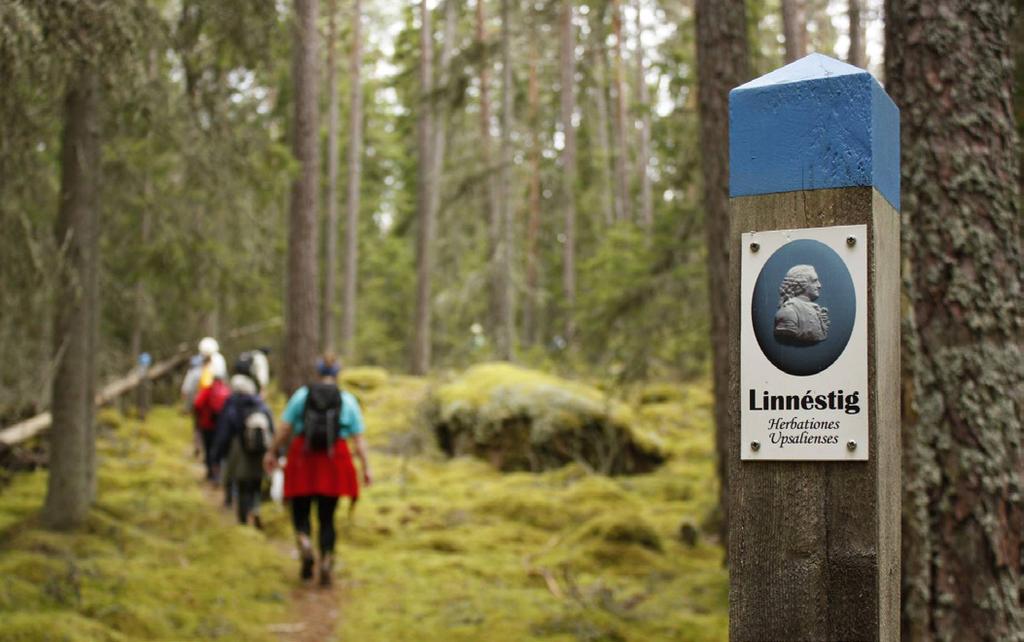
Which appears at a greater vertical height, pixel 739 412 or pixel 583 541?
pixel 739 412

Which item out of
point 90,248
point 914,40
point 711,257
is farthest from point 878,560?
point 90,248

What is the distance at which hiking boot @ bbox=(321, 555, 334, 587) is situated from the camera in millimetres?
8469

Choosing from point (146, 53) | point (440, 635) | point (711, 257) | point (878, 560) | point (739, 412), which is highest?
point (146, 53)

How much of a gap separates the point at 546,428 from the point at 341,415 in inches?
220

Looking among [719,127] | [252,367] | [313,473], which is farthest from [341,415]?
[719,127]

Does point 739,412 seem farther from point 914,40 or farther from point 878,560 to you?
point 914,40

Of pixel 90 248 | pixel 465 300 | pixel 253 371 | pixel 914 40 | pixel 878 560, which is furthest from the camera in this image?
pixel 465 300

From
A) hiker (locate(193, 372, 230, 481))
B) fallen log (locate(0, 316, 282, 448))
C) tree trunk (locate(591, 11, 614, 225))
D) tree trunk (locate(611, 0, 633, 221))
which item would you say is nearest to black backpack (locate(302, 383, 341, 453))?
fallen log (locate(0, 316, 282, 448))

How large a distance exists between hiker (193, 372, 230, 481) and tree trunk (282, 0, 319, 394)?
84cm

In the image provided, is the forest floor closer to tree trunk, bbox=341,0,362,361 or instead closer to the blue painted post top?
the blue painted post top

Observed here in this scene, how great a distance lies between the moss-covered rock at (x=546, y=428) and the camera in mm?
13727

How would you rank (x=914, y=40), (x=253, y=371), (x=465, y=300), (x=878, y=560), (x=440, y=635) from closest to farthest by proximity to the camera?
(x=878, y=560)
(x=914, y=40)
(x=440, y=635)
(x=253, y=371)
(x=465, y=300)

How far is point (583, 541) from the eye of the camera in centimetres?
984

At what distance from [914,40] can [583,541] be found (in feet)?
21.2
